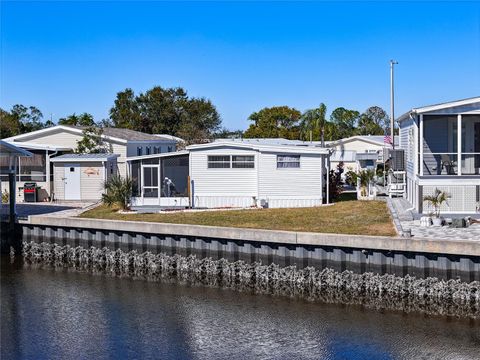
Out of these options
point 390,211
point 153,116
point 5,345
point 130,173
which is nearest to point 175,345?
point 5,345

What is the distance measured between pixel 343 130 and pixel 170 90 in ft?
89.6

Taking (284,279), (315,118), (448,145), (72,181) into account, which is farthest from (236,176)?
(315,118)

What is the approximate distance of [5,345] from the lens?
19969 mm

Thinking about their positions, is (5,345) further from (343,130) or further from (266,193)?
(343,130)

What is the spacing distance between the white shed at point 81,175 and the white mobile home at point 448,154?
16.6m

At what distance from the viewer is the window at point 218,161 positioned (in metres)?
35.3

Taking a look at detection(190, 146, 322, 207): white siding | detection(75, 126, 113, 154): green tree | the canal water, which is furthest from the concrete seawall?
detection(75, 126, 113, 154): green tree

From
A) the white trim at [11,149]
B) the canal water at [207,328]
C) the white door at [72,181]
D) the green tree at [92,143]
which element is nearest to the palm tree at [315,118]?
the green tree at [92,143]

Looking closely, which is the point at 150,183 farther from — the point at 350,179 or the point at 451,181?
the point at 350,179

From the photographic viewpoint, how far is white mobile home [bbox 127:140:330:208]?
34.9m

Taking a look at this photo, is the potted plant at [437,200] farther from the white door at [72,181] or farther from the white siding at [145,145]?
the white siding at [145,145]

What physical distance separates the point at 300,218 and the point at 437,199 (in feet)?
18.2

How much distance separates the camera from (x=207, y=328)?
21188 mm

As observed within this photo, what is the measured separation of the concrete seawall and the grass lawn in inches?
69.3
